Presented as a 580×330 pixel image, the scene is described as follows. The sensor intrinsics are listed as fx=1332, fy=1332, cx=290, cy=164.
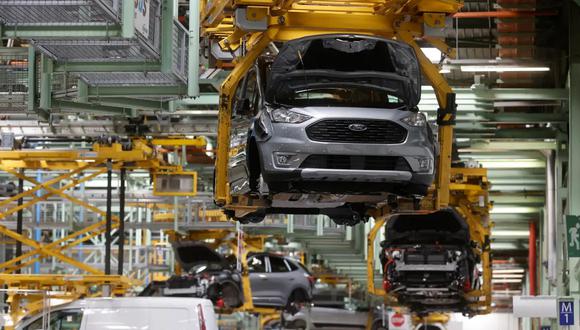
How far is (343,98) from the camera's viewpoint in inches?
516

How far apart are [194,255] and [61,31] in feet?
60.1

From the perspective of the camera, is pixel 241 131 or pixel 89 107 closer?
pixel 241 131

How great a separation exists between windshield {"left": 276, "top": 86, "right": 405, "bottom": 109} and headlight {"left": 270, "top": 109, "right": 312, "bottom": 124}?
18cm

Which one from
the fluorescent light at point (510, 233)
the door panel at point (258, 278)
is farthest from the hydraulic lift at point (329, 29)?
the fluorescent light at point (510, 233)

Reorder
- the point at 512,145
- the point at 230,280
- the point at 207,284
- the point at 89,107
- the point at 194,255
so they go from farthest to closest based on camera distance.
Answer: the point at 194,255 → the point at 230,280 → the point at 512,145 → the point at 207,284 → the point at 89,107

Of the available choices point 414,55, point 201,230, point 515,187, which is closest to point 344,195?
point 414,55

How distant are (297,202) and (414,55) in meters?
2.00

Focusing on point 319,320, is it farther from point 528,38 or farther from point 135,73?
A: point 135,73

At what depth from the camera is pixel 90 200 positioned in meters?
30.9

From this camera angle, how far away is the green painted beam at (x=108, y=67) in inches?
591

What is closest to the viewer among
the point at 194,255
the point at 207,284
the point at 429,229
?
the point at 429,229

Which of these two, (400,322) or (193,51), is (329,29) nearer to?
(193,51)

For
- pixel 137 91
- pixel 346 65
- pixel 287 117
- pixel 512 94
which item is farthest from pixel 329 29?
pixel 512 94

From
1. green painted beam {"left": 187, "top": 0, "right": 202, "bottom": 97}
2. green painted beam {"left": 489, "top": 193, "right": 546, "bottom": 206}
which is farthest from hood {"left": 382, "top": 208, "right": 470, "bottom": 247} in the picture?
green painted beam {"left": 489, "top": 193, "right": 546, "bottom": 206}
